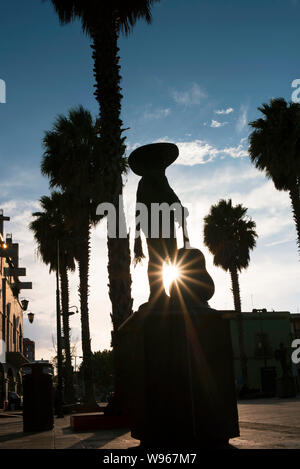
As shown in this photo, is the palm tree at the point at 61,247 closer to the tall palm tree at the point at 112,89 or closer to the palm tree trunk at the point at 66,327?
the palm tree trunk at the point at 66,327

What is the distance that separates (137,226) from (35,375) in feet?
25.1

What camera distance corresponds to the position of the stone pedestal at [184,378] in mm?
3449

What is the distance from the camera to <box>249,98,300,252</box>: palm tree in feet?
70.6

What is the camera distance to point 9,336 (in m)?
37.8

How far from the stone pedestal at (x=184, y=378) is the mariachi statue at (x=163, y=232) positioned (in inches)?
11.8

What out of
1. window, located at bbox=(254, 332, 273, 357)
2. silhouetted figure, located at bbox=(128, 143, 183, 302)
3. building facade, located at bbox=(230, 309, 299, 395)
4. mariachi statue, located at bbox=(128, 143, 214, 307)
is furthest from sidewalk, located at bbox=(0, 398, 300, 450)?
window, located at bbox=(254, 332, 273, 357)

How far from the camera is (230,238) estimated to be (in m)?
34.6

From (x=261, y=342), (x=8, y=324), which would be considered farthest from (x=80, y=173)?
(x=261, y=342)

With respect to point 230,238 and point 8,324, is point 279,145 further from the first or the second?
point 8,324

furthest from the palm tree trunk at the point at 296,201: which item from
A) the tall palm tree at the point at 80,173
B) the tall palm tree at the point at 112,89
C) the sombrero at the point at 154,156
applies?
the sombrero at the point at 154,156

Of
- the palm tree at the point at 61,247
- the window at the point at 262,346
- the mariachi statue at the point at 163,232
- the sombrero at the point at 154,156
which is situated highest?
the palm tree at the point at 61,247

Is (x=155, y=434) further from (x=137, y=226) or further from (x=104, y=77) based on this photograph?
(x=104, y=77)

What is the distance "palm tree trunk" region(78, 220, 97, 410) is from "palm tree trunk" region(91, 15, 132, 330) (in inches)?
429

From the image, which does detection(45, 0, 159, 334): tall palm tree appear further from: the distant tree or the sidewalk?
the distant tree
